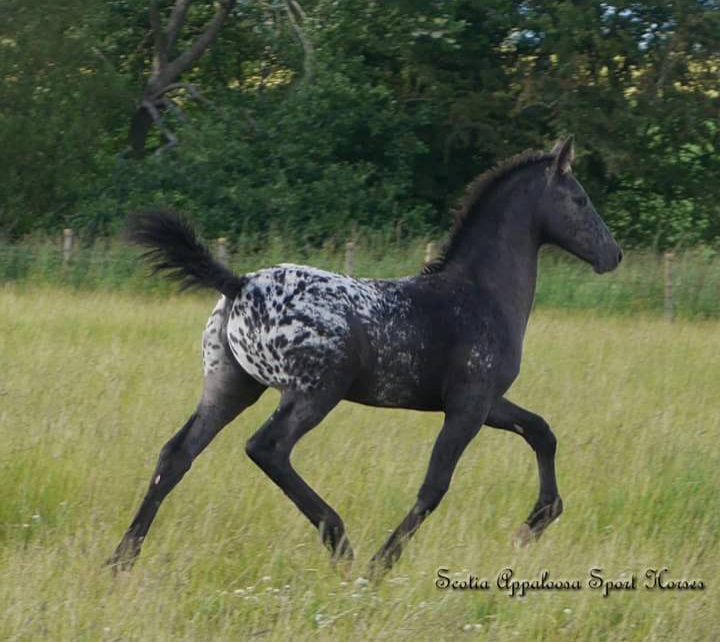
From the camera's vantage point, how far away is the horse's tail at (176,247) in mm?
5402

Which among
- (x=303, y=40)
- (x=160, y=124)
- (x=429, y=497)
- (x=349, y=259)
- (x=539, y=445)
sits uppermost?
(x=303, y=40)

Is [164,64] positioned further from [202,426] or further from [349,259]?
[202,426]

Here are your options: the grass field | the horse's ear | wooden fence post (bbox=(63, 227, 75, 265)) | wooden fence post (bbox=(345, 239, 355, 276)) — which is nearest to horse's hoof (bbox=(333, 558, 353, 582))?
the grass field

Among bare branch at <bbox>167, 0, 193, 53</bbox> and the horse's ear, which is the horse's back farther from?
bare branch at <bbox>167, 0, 193, 53</bbox>

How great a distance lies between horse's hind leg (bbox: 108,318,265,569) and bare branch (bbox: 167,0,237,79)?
20.5 meters

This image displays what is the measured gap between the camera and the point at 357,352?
534 cm

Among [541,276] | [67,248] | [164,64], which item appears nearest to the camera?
[541,276]

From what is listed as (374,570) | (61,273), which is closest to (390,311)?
(374,570)

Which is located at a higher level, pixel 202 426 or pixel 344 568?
pixel 202 426

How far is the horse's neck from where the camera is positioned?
592 cm

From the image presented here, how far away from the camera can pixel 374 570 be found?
504 cm

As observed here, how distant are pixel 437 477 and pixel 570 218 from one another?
5.22 ft

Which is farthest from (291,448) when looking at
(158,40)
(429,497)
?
(158,40)

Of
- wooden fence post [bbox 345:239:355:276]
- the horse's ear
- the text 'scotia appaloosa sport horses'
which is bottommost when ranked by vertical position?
wooden fence post [bbox 345:239:355:276]
